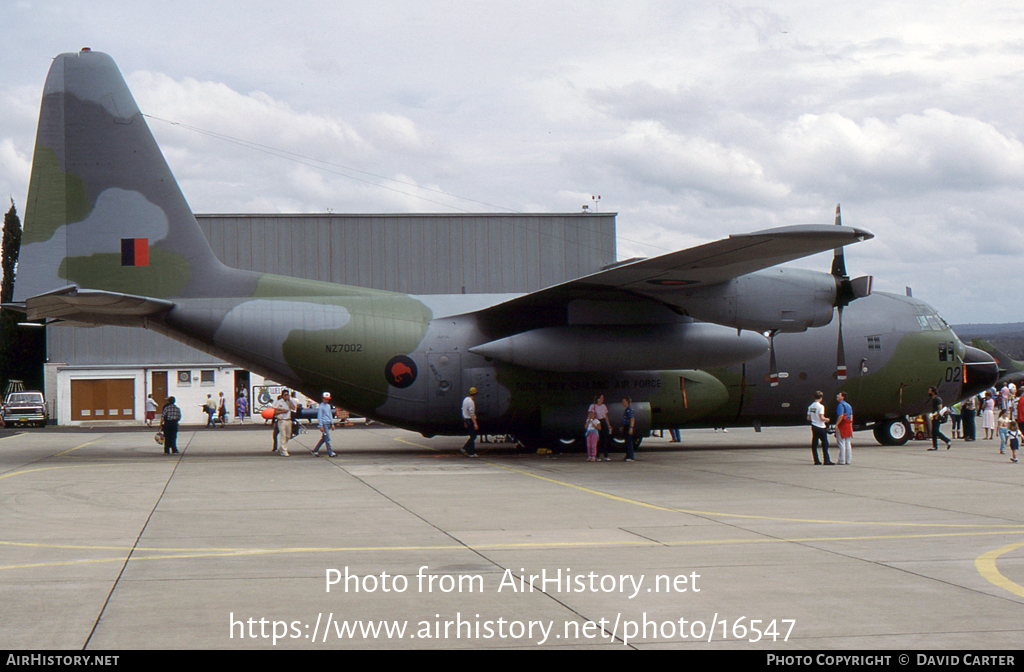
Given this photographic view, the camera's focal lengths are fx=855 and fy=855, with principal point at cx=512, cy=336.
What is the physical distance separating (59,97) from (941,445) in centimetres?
2423

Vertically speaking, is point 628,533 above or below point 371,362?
below

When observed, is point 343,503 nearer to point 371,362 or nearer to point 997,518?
point 371,362

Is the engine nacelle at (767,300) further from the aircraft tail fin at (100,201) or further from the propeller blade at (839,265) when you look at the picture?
the aircraft tail fin at (100,201)

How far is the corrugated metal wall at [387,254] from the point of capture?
4188cm

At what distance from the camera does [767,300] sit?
17984mm

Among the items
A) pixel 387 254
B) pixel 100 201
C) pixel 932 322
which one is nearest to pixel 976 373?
pixel 932 322

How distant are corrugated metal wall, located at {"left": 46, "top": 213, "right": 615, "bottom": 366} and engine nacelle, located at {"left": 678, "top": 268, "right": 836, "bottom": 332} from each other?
2402 centimetres

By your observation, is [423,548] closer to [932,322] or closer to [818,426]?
[818,426]

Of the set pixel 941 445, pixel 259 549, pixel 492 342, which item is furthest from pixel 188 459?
pixel 941 445

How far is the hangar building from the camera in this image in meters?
41.5

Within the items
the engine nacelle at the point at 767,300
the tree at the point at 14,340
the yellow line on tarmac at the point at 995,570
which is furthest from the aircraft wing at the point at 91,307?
the tree at the point at 14,340

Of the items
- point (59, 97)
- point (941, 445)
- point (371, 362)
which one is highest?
point (59, 97)

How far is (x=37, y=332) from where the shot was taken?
51656mm
